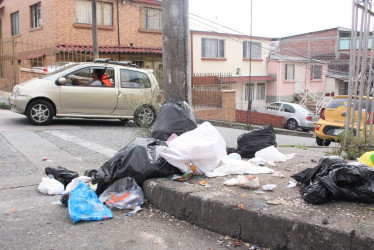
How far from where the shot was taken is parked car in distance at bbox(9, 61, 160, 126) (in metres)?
9.68

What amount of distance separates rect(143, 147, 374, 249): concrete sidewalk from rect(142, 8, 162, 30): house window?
18245 millimetres

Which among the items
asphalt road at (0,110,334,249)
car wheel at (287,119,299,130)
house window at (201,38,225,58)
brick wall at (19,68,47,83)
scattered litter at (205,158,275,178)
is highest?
house window at (201,38,225,58)

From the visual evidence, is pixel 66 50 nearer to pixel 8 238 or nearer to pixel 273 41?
pixel 8 238

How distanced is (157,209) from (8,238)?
1.47m

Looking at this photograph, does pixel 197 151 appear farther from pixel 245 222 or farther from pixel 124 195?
pixel 245 222

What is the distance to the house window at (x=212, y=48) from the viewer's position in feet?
85.7

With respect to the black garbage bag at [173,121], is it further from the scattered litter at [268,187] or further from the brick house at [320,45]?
the brick house at [320,45]

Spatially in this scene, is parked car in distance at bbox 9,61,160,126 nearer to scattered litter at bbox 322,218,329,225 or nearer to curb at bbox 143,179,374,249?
curb at bbox 143,179,374,249

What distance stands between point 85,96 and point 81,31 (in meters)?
9.83

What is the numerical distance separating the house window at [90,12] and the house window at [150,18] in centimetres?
206

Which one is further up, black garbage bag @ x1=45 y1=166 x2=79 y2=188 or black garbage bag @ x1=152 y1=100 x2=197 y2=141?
black garbage bag @ x1=152 y1=100 x2=197 y2=141

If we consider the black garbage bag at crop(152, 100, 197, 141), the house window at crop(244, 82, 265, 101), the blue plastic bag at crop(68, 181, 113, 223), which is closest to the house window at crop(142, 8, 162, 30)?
the house window at crop(244, 82, 265, 101)

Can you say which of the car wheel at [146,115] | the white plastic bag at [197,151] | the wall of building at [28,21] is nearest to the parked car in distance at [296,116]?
the wall of building at [28,21]

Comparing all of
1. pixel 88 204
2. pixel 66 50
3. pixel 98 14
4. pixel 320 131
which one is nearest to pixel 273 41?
pixel 98 14
